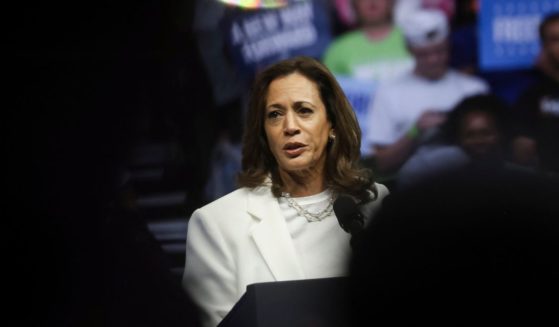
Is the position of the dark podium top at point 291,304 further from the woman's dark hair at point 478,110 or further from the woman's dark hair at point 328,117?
the woman's dark hair at point 478,110

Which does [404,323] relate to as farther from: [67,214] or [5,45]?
[5,45]

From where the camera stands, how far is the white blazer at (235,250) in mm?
1380

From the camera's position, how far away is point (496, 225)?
1.83 ft

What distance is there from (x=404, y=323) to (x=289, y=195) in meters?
0.92

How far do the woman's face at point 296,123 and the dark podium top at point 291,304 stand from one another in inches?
20.9

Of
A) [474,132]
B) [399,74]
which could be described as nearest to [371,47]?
[399,74]

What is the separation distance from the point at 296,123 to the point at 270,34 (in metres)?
1.71

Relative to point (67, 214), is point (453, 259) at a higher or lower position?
higher

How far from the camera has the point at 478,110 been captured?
317cm

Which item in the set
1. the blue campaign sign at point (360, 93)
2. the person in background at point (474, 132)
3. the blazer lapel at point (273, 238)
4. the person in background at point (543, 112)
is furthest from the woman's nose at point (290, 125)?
the person in background at point (543, 112)

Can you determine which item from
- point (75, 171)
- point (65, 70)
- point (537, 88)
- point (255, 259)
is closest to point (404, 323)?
point (255, 259)

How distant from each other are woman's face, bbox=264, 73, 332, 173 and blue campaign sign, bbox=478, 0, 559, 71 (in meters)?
2.06

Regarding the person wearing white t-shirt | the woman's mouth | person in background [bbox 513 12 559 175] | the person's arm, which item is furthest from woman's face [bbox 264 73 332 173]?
person in background [bbox 513 12 559 175]

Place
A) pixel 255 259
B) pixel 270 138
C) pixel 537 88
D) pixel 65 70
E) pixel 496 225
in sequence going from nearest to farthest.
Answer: pixel 496 225
pixel 255 259
pixel 270 138
pixel 65 70
pixel 537 88
